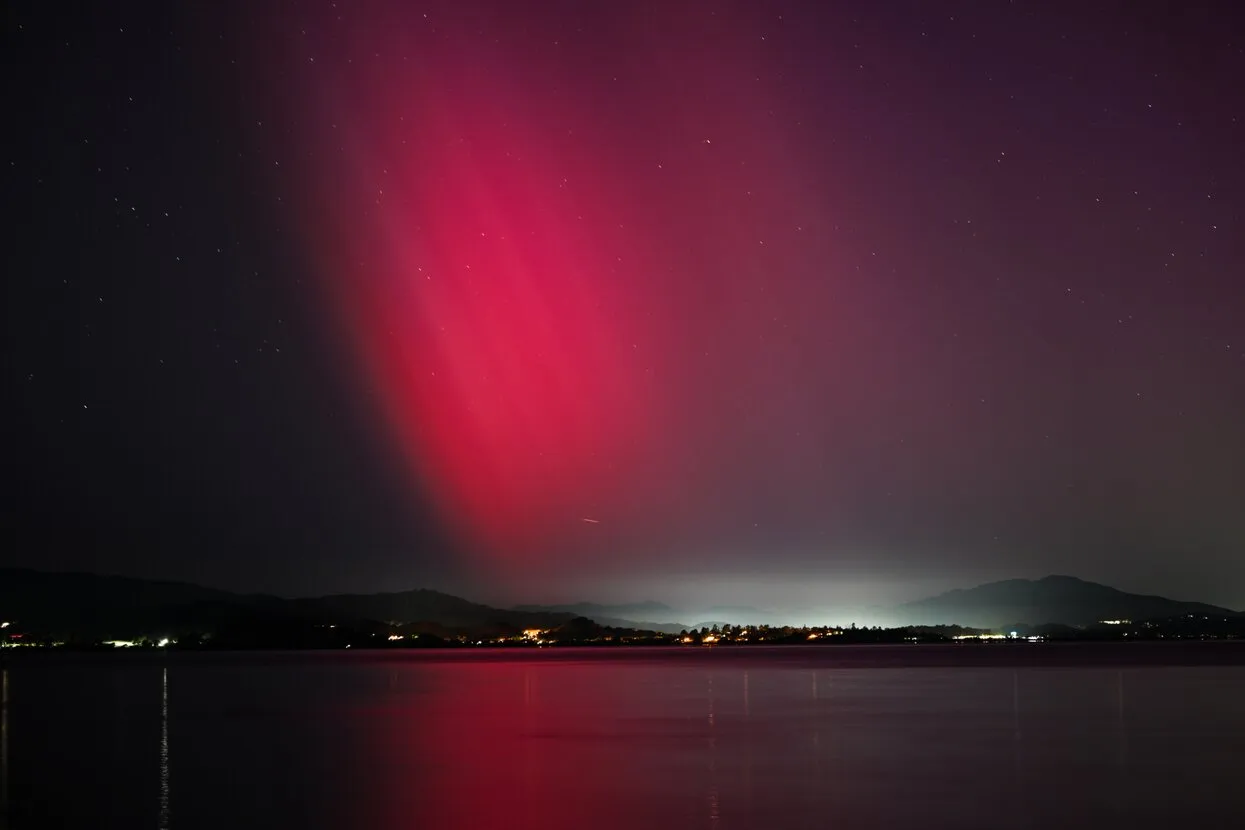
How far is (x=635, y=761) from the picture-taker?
101 ft

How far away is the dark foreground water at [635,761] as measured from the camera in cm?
2198

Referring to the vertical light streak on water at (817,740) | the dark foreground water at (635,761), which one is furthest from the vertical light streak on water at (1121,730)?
the vertical light streak on water at (817,740)

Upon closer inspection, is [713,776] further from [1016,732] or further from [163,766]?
[1016,732]

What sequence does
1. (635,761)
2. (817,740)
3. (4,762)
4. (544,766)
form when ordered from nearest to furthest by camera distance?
(4,762) → (544,766) → (635,761) → (817,740)

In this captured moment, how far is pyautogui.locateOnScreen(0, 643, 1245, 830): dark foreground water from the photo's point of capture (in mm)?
21984

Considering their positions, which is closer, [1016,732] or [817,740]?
[817,740]

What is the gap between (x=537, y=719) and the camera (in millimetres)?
46406

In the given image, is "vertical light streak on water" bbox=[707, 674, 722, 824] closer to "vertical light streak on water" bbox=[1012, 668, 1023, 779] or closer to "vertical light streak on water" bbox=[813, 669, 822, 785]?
"vertical light streak on water" bbox=[813, 669, 822, 785]

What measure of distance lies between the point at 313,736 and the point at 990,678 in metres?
53.0

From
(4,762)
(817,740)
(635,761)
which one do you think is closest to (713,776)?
(635,761)

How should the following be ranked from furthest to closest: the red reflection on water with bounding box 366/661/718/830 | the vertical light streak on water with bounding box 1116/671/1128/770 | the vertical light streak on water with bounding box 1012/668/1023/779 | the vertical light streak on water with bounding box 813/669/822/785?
the vertical light streak on water with bounding box 1116/671/1128/770 < the vertical light streak on water with bounding box 1012/668/1023/779 < the vertical light streak on water with bounding box 813/669/822/785 < the red reflection on water with bounding box 366/661/718/830

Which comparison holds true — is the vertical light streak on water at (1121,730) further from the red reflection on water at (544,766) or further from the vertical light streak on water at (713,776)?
the red reflection on water at (544,766)

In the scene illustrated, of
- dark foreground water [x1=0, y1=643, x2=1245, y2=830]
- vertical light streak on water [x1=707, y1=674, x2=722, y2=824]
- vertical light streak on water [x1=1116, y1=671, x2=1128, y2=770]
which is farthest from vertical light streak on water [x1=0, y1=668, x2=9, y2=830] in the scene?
vertical light streak on water [x1=1116, y1=671, x2=1128, y2=770]

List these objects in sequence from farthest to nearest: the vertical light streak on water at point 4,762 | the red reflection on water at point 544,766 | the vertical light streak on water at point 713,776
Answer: the red reflection on water at point 544,766
the vertical light streak on water at point 4,762
the vertical light streak on water at point 713,776
